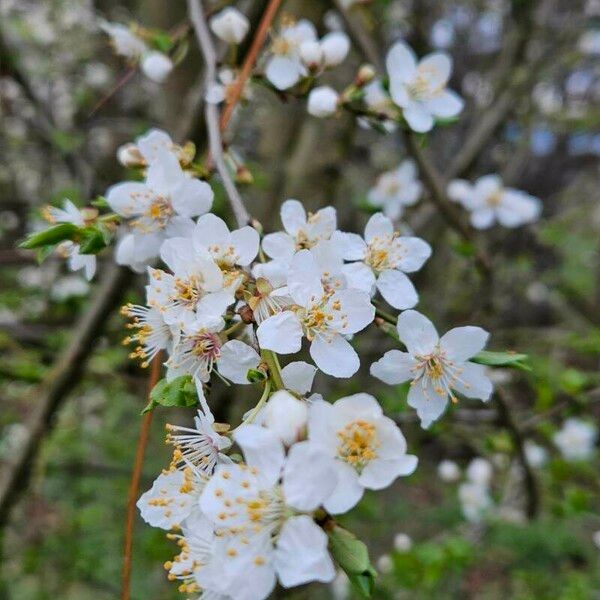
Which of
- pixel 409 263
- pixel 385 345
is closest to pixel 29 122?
pixel 385 345

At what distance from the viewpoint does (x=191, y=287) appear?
0.72 meters

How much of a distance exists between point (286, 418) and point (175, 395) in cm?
14

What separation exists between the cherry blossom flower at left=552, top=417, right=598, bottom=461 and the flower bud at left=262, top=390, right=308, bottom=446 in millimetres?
2513

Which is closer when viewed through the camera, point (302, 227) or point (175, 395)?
point (175, 395)

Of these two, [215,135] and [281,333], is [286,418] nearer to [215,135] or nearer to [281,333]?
[281,333]

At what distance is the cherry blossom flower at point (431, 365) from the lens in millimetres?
801

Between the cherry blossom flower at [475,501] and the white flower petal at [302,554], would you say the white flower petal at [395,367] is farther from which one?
the cherry blossom flower at [475,501]

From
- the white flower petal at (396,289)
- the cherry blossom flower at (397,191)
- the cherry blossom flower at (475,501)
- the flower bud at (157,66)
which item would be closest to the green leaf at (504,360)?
the white flower petal at (396,289)

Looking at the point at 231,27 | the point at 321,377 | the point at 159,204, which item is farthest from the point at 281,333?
the point at 321,377

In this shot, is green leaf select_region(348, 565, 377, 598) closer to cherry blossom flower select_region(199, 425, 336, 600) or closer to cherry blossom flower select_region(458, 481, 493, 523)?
cherry blossom flower select_region(199, 425, 336, 600)

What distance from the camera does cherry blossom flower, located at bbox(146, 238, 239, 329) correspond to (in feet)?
2.31

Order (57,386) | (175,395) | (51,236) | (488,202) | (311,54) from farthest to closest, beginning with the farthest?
(488,202), (57,386), (311,54), (51,236), (175,395)

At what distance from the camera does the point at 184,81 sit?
2.55 m

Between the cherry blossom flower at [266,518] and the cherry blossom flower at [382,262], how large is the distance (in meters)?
0.28
